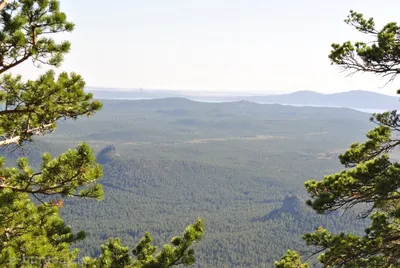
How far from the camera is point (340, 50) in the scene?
43.3 feet

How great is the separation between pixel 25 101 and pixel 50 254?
5872mm

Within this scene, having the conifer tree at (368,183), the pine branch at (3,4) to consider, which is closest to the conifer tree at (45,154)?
the pine branch at (3,4)

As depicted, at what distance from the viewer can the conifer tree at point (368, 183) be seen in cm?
1253

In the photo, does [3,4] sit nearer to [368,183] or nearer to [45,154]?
[45,154]

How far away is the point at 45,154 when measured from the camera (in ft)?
38.4

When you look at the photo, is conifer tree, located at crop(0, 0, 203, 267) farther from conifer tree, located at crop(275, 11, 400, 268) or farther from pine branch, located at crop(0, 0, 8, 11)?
conifer tree, located at crop(275, 11, 400, 268)

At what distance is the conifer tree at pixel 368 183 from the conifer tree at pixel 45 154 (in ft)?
16.2

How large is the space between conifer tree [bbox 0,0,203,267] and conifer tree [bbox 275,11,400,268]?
16.2 ft

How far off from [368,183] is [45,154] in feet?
36.2

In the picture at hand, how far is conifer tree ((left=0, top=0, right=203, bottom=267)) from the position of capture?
34.9 feet

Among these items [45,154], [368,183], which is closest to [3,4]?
[45,154]

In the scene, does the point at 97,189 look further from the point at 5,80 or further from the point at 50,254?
the point at 5,80

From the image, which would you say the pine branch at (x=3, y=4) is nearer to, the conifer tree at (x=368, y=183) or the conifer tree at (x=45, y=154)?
the conifer tree at (x=45, y=154)

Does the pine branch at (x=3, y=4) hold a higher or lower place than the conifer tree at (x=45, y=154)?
higher
